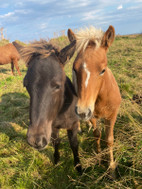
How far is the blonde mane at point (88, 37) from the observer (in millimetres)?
2105

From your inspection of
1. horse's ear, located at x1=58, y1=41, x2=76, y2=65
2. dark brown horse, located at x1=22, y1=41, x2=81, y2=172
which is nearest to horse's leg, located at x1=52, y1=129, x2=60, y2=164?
dark brown horse, located at x1=22, y1=41, x2=81, y2=172

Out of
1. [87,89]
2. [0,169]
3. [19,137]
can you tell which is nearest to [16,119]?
[19,137]

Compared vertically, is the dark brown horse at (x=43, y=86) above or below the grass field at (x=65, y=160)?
above

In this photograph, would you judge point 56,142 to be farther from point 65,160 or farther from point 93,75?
point 93,75

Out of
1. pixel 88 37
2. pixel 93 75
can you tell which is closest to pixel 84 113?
pixel 93 75

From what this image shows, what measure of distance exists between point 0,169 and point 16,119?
1.93 metres

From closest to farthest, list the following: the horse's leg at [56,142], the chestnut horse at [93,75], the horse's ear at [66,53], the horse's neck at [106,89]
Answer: the chestnut horse at [93,75] → the horse's ear at [66,53] → the horse's neck at [106,89] → the horse's leg at [56,142]

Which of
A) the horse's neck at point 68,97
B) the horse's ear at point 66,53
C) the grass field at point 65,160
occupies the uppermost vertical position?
the horse's ear at point 66,53

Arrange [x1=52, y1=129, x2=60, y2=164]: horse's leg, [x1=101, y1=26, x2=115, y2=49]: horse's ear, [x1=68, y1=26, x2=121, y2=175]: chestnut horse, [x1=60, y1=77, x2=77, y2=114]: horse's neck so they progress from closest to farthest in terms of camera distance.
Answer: [x1=68, y1=26, x2=121, y2=175]: chestnut horse < [x1=101, y1=26, x2=115, y2=49]: horse's ear < [x1=60, y1=77, x2=77, y2=114]: horse's neck < [x1=52, y1=129, x2=60, y2=164]: horse's leg

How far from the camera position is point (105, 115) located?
2.58 m

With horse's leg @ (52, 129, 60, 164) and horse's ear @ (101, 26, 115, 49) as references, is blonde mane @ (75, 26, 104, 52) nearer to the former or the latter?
horse's ear @ (101, 26, 115, 49)

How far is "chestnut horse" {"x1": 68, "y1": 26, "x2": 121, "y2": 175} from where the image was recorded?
1.87 m

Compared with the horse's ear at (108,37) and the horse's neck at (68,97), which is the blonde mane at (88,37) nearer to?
the horse's ear at (108,37)

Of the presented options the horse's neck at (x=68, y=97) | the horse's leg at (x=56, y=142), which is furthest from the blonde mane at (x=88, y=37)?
the horse's leg at (x=56, y=142)
